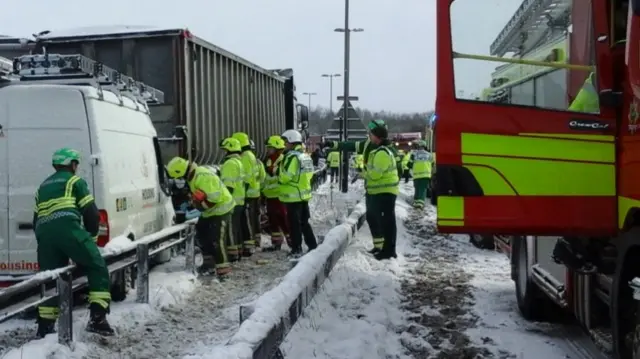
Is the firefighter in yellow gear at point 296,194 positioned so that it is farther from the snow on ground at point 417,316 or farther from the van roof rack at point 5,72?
the van roof rack at point 5,72

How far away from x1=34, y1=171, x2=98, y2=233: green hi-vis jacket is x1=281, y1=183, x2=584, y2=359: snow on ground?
207 centimetres

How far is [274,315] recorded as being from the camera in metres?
4.48

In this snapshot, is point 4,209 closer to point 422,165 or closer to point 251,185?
point 251,185

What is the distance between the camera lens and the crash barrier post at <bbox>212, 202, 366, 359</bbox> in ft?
12.7

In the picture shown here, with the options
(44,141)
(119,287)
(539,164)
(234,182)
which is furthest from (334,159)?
(539,164)

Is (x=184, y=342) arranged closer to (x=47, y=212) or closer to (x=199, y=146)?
(x=47, y=212)

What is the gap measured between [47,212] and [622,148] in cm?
442

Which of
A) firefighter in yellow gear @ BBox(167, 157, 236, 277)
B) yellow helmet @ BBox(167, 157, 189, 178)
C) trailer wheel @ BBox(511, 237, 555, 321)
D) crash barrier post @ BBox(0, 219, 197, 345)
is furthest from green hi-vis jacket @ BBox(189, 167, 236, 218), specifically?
trailer wheel @ BBox(511, 237, 555, 321)

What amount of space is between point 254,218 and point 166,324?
6.07m

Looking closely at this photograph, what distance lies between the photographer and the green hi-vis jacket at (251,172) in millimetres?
12180

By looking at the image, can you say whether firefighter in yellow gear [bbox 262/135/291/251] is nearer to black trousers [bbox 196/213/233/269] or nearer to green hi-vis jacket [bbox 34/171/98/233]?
black trousers [bbox 196/213/233/269]

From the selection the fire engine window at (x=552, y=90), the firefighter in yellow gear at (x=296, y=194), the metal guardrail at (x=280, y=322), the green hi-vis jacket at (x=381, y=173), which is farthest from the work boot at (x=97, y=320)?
the firefighter in yellow gear at (x=296, y=194)

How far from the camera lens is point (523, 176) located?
4.58m

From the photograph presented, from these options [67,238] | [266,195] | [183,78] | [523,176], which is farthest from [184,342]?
[266,195]
